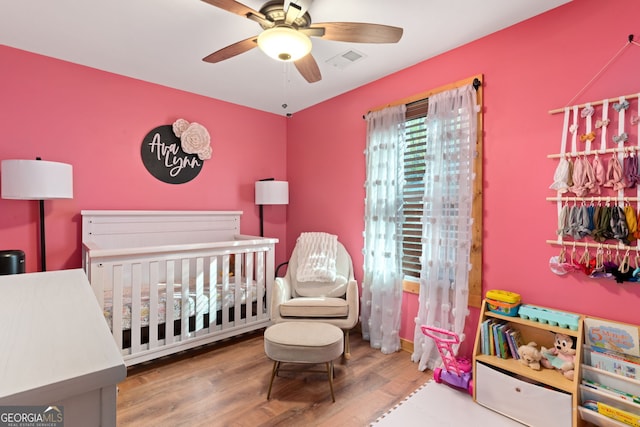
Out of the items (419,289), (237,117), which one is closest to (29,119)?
(237,117)

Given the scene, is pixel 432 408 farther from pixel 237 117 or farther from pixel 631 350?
pixel 237 117

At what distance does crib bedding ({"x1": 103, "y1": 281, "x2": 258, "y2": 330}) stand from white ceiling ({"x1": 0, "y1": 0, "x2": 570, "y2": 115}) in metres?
1.86

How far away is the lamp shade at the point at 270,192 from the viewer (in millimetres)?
3621

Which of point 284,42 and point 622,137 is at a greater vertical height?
point 284,42

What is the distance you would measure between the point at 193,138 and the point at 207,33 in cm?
129

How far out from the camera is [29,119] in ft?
8.46

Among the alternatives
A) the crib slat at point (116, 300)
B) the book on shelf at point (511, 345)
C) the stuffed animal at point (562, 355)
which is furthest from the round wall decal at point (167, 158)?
the stuffed animal at point (562, 355)

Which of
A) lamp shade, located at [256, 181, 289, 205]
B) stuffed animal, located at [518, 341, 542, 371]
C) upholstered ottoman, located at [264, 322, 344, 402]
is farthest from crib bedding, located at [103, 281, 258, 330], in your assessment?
stuffed animal, located at [518, 341, 542, 371]

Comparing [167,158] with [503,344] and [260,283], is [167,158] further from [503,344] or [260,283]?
[503,344]

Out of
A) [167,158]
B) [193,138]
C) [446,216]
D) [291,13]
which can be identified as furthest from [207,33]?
[446,216]

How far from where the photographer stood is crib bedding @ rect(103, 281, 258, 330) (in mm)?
2355

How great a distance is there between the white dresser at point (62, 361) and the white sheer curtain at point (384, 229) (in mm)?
2326

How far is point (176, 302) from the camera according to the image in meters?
2.58

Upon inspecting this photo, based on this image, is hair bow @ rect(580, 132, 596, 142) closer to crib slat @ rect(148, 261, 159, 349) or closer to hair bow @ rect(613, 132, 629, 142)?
hair bow @ rect(613, 132, 629, 142)
